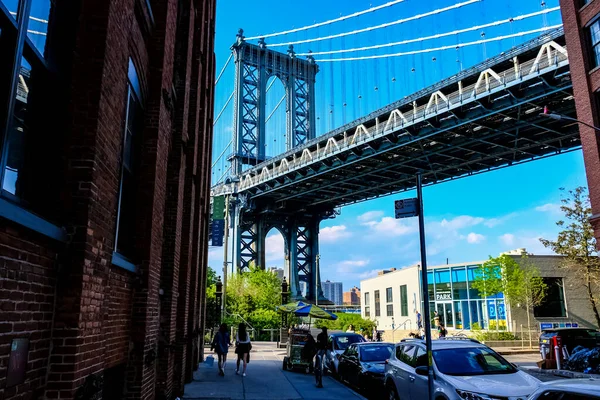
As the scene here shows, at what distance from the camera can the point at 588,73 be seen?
864 inches

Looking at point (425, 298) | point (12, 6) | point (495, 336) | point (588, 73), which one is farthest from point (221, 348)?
point (495, 336)

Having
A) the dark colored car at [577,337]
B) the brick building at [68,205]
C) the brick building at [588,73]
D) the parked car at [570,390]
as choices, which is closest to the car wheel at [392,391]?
the brick building at [68,205]

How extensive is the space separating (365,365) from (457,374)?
5763 mm

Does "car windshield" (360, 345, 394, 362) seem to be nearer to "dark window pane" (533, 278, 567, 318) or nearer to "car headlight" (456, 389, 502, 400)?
"car headlight" (456, 389, 502, 400)

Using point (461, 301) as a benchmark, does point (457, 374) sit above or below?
below

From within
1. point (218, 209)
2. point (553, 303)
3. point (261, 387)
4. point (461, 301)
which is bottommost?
point (261, 387)

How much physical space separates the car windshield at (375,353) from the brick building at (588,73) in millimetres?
12322

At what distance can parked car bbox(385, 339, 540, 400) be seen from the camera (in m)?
7.24

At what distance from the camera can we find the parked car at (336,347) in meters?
17.2

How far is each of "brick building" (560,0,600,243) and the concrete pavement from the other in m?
14.1

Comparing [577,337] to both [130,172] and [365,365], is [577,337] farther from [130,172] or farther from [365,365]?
[130,172]

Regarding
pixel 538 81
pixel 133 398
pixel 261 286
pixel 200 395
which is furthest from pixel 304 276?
pixel 133 398

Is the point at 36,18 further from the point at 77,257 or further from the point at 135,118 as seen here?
the point at 135,118

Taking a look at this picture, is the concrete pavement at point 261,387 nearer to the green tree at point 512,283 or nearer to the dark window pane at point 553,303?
the green tree at point 512,283
